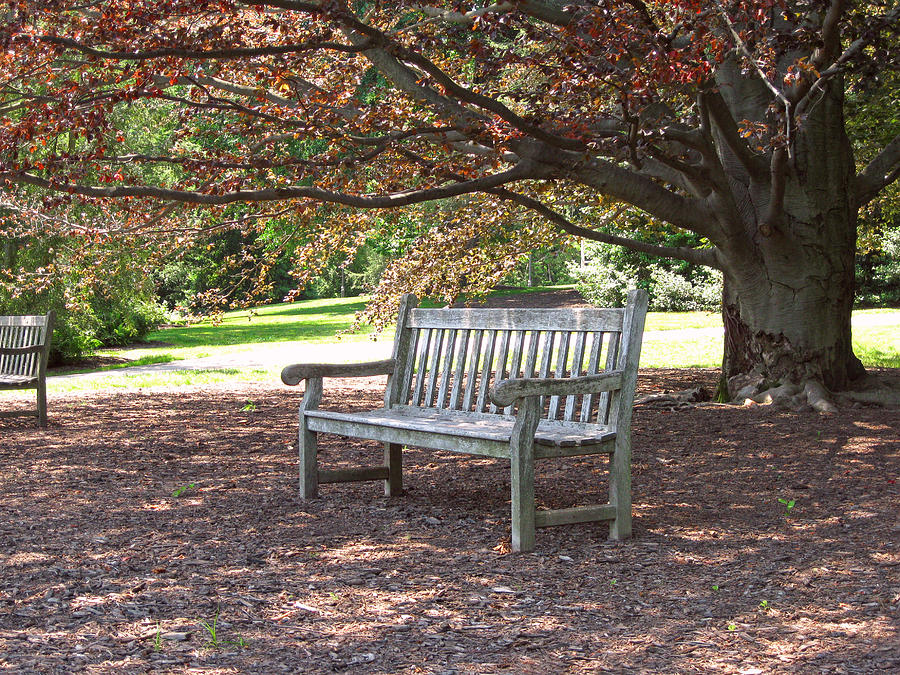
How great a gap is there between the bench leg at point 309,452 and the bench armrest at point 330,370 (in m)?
0.07

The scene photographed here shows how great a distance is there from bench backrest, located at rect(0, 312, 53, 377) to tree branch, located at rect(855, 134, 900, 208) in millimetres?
7831

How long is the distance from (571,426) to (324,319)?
1230 inches

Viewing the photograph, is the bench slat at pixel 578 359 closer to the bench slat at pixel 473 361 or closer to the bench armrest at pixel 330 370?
the bench slat at pixel 473 361

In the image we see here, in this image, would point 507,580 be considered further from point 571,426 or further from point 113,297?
point 113,297

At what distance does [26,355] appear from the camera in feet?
30.6

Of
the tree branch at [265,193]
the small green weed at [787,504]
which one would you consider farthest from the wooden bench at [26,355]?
the small green weed at [787,504]

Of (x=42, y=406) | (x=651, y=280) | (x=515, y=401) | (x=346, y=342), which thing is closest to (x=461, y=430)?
(x=515, y=401)

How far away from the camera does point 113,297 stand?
18500 millimetres

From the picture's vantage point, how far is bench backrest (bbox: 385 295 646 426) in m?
4.62

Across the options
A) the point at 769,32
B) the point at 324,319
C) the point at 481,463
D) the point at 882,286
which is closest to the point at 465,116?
the point at 769,32

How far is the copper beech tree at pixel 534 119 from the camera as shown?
563 cm

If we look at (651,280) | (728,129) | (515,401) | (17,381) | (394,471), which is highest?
(728,129)

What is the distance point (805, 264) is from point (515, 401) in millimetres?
4993

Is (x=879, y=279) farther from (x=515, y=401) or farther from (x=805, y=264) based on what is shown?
(x=515, y=401)
